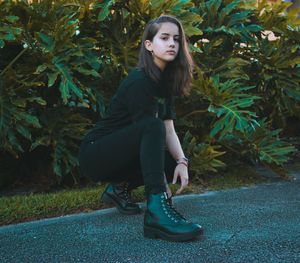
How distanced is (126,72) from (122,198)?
158 cm

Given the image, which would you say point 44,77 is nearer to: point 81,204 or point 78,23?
point 78,23

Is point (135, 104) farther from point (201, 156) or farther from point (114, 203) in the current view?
point (201, 156)

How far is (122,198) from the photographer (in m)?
3.12

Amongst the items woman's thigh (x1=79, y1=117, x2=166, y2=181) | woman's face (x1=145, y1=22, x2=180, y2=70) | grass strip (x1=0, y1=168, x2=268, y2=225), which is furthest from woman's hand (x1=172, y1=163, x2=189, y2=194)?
grass strip (x1=0, y1=168, x2=268, y2=225)

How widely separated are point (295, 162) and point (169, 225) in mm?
3091

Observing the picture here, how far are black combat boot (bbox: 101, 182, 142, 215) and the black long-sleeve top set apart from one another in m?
0.39

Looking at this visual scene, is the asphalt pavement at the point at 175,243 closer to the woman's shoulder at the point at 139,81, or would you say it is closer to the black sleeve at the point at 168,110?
the black sleeve at the point at 168,110

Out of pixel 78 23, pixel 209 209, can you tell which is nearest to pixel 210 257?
pixel 209 209

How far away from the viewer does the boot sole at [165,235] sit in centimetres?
248

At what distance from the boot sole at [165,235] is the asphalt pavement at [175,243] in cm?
2

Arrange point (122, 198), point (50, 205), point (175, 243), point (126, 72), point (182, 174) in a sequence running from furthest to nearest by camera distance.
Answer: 1. point (126, 72)
2. point (50, 205)
3. point (122, 198)
4. point (182, 174)
5. point (175, 243)

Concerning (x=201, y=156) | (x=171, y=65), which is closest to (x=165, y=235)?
(x=171, y=65)

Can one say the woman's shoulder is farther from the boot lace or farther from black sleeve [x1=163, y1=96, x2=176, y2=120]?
the boot lace

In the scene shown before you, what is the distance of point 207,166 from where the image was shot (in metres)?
4.17
